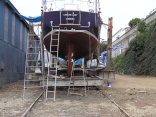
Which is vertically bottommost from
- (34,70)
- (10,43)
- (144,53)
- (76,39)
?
(34,70)

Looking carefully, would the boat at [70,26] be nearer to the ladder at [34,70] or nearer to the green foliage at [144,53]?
the ladder at [34,70]

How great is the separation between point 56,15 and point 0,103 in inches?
181

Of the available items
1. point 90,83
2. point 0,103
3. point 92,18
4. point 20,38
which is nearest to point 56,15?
point 92,18

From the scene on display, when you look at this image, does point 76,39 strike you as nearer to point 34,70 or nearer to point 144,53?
point 34,70

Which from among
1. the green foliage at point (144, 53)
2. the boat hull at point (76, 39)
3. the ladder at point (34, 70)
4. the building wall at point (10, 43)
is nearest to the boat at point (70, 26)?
the boat hull at point (76, 39)

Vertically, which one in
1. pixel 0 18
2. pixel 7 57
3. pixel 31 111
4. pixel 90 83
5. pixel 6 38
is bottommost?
pixel 31 111

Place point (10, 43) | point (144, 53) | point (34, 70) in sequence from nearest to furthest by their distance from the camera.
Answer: point (34, 70)
point (10, 43)
point (144, 53)

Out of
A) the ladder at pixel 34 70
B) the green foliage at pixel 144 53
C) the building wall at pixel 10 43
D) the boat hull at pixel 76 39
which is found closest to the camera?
the boat hull at pixel 76 39

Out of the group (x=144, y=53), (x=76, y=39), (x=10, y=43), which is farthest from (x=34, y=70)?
(x=144, y=53)

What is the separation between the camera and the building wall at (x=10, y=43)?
13261 mm

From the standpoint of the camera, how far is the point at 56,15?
416 inches

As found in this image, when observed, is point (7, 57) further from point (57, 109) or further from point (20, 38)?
point (57, 109)

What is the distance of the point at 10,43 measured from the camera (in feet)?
50.2

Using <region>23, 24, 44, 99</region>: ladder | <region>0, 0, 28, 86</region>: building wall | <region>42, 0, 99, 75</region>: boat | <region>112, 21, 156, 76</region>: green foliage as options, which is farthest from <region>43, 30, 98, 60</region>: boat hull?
<region>112, 21, 156, 76</region>: green foliage
